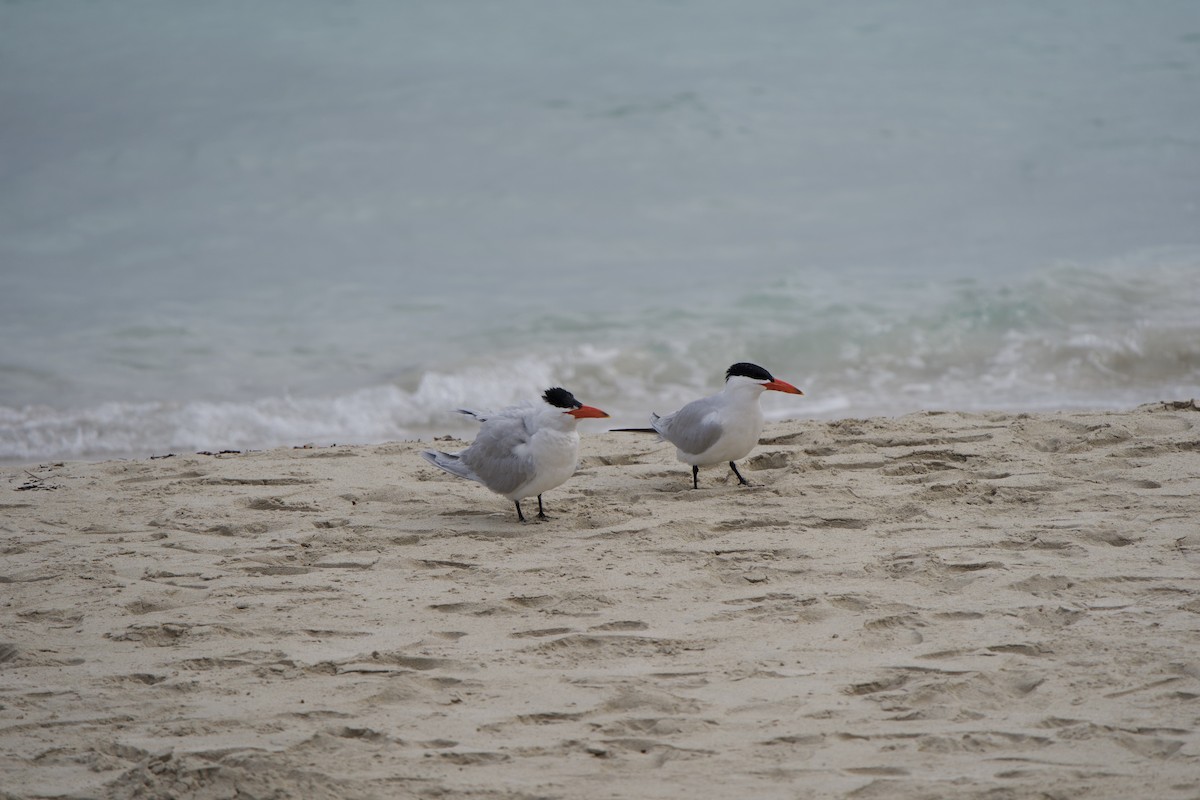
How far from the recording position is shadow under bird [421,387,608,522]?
499 centimetres

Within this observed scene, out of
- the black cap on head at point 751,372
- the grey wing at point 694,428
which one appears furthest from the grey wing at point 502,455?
the black cap on head at point 751,372

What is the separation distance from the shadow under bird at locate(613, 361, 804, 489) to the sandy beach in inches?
8.4

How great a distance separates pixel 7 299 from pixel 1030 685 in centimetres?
984

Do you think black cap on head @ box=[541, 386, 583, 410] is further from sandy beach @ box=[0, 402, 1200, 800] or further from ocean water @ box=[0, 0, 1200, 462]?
ocean water @ box=[0, 0, 1200, 462]

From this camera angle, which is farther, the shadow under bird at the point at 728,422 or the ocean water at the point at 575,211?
the ocean water at the point at 575,211

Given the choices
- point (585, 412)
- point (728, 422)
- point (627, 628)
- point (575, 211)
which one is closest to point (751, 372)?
point (728, 422)

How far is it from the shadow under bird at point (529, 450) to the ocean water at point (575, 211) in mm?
2758

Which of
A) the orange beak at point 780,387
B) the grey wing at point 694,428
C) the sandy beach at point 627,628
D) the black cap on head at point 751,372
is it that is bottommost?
the sandy beach at point 627,628

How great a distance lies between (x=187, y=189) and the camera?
1355cm

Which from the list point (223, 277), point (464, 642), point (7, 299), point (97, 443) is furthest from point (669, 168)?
point (464, 642)

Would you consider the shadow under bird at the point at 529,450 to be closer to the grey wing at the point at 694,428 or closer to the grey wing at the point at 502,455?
the grey wing at the point at 502,455

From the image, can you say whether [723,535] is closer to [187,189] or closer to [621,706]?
[621,706]

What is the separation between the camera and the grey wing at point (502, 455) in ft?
16.4

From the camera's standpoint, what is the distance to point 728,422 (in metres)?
5.32
